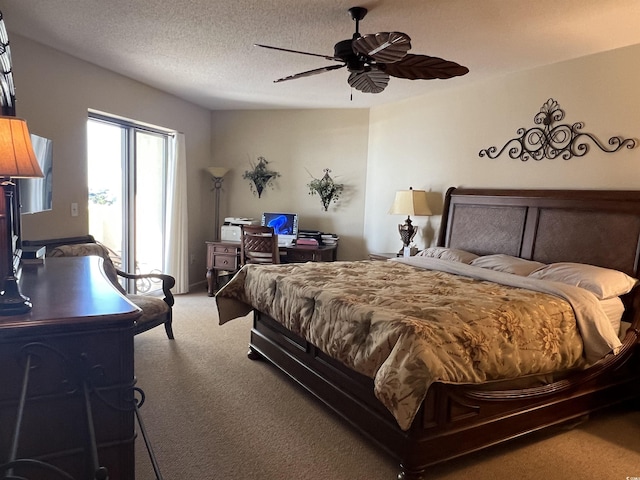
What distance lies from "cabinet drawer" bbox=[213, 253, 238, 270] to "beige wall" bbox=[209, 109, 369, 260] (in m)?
0.84

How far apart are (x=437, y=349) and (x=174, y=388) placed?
1.87 m

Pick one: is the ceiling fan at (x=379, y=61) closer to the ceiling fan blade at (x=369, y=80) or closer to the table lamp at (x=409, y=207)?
the ceiling fan blade at (x=369, y=80)

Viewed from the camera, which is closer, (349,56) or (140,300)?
(349,56)

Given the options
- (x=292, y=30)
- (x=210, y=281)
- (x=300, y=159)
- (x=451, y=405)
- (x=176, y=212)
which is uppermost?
(x=292, y=30)

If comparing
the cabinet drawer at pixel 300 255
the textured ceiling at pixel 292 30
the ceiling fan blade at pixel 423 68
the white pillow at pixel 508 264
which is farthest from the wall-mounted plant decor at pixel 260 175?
the ceiling fan blade at pixel 423 68

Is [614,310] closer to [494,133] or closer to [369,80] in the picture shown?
[494,133]

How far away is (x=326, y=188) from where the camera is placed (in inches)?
232

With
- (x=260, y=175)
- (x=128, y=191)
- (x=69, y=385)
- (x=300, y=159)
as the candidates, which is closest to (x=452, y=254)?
(x=300, y=159)

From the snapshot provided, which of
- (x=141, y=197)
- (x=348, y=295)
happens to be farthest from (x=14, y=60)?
(x=348, y=295)

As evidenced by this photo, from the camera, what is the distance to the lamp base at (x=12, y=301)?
Result: 4.63ft

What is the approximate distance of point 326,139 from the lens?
5945 mm

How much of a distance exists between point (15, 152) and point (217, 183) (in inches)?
188

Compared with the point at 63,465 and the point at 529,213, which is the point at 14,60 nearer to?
the point at 63,465

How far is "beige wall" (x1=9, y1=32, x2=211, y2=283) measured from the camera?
3.55m
